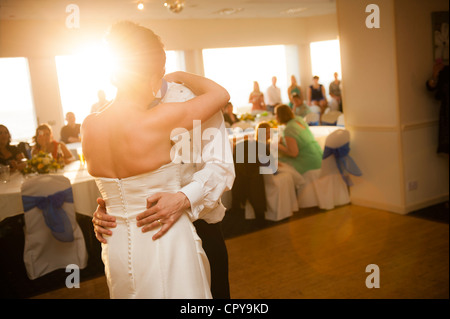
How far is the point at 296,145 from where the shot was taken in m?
4.52

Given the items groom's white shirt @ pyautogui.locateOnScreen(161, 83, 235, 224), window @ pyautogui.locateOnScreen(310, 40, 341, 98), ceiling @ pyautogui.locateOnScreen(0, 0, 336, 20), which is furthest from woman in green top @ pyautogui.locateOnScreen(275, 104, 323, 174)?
window @ pyautogui.locateOnScreen(310, 40, 341, 98)

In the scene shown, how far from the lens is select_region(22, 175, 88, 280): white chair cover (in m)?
3.12

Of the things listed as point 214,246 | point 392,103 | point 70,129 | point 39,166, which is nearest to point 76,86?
point 70,129

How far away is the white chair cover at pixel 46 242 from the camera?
3.12 meters

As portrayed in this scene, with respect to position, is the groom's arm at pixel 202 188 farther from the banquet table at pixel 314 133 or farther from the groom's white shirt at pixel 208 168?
the banquet table at pixel 314 133

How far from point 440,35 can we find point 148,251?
406cm

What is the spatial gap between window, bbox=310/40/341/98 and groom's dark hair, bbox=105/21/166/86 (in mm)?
10520

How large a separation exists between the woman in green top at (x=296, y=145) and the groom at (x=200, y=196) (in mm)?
3048

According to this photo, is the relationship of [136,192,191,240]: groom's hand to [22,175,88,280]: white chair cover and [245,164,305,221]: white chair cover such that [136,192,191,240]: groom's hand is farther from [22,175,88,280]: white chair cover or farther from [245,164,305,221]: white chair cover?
[245,164,305,221]: white chair cover

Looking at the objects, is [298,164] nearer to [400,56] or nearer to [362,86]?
[362,86]

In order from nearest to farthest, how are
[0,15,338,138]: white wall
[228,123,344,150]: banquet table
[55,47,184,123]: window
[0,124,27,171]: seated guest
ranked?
[0,124,27,171]: seated guest → [228,123,344,150]: banquet table → [0,15,338,138]: white wall → [55,47,184,123]: window
